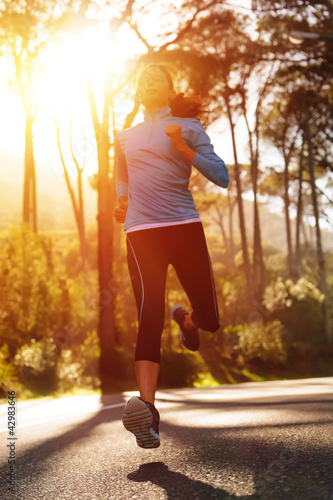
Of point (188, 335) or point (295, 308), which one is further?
point (295, 308)

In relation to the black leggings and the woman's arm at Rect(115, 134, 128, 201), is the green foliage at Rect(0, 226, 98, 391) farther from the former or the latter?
the black leggings

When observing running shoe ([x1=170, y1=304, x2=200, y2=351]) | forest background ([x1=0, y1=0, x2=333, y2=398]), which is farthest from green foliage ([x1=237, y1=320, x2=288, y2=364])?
running shoe ([x1=170, y1=304, x2=200, y2=351])

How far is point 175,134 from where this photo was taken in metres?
3.04

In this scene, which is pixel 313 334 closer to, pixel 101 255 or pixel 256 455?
pixel 101 255

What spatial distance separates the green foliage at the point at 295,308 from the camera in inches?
1109

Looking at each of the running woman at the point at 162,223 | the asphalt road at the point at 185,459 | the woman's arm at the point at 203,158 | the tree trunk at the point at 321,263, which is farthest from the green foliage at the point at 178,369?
the tree trunk at the point at 321,263

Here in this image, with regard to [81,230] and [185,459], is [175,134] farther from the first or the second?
[81,230]

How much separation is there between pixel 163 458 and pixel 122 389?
1050 cm

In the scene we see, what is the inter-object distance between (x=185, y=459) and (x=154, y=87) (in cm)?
185

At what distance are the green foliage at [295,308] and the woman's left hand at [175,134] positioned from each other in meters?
25.5

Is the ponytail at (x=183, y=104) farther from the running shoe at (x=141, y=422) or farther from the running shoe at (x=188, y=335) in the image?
the running shoe at (x=141, y=422)

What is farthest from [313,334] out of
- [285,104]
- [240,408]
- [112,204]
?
[240,408]

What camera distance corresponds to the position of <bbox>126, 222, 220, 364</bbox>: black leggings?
3051 millimetres

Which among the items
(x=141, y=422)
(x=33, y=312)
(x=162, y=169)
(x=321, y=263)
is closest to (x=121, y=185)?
(x=162, y=169)
